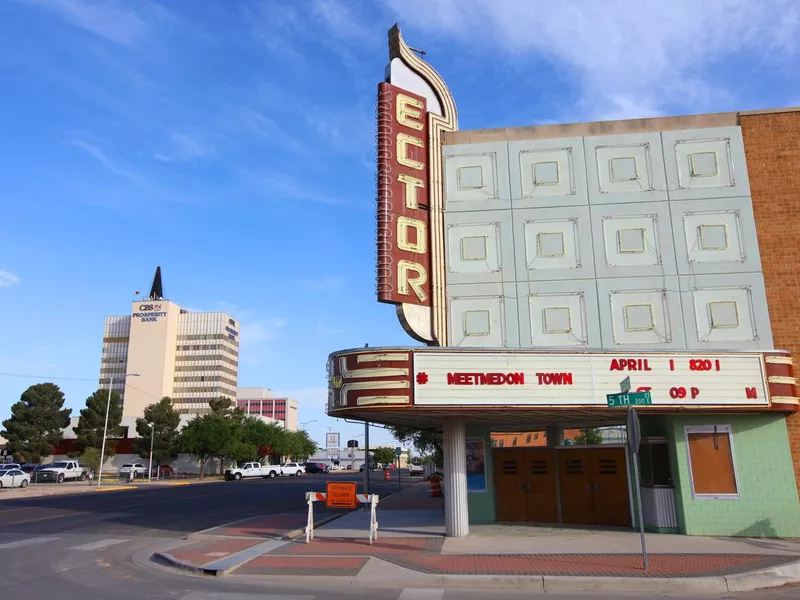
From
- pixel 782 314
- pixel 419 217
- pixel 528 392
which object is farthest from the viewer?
pixel 419 217

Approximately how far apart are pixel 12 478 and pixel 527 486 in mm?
42028

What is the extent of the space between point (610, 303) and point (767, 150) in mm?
6696

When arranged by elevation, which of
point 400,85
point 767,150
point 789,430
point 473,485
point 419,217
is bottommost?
point 473,485

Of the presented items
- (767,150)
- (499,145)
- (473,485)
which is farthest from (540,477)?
(767,150)

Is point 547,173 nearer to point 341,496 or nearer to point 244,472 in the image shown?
point 341,496

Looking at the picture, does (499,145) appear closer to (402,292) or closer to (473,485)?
(402,292)

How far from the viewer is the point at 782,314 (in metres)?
18.2

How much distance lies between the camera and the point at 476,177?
2039cm

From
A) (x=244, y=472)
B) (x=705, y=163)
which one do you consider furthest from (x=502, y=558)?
(x=244, y=472)

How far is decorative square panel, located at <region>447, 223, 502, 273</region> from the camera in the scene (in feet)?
64.4

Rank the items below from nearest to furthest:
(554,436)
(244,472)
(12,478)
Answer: (554,436), (12,478), (244,472)

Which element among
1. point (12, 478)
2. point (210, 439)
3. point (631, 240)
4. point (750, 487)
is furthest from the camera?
point (210, 439)

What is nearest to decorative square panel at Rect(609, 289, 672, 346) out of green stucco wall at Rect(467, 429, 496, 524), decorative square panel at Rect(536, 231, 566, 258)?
decorative square panel at Rect(536, 231, 566, 258)

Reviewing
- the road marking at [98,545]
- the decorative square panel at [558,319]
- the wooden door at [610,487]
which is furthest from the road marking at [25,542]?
the wooden door at [610,487]
